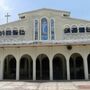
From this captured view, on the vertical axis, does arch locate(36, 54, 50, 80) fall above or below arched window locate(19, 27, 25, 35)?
below

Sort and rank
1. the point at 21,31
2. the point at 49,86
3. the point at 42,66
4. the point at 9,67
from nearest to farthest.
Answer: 1. the point at 49,86
2. the point at 42,66
3. the point at 9,67
4. the point at 21,31

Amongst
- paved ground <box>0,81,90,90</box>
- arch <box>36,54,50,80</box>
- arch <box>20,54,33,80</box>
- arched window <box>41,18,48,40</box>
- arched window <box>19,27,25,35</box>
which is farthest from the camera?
arched window <box>19,27,25,35</box>

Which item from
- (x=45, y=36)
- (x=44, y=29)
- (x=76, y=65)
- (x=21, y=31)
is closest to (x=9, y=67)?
(x=21, y=31)

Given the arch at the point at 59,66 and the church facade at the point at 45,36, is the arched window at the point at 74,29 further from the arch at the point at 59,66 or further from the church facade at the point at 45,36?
the arch at the point at 59,66

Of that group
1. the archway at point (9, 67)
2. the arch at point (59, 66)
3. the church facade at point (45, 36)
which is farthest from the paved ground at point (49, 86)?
the archway at point (9, 67)

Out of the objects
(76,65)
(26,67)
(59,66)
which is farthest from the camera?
(26,67)

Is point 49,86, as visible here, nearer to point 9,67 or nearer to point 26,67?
point 26,67

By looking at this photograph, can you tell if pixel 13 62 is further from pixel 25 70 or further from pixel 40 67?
pixel 40 67

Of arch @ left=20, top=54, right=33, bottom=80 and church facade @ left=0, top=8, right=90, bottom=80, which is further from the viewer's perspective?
arch @ left=20, top=54, right=33, bottom=80

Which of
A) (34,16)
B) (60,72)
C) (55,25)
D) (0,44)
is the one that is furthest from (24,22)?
(60,72)

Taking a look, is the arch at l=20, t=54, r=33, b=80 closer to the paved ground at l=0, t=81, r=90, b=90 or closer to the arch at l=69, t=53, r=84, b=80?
the arch at l=69, t=53, r=84, b=80

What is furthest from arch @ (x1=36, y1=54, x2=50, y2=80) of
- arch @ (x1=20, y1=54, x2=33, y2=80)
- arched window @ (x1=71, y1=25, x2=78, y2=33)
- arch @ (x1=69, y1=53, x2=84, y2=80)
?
arched window @ (x1=71, y1=25, x2=78, y2=33)

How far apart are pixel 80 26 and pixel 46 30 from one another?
15.9 ft

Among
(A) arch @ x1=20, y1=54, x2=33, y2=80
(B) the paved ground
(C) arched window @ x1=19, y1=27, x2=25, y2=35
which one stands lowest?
(B) the paved ground
